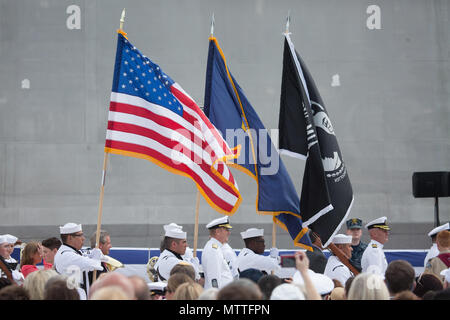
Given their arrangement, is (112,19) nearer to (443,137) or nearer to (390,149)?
(390,149)

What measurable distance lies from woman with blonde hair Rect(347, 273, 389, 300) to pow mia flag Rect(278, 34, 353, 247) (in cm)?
247

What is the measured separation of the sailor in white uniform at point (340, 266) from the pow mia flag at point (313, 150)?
0.67 meters

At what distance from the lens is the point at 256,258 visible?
6203 millimetres

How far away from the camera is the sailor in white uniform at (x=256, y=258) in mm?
6125

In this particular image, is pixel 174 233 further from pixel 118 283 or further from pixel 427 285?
pixel 118 283

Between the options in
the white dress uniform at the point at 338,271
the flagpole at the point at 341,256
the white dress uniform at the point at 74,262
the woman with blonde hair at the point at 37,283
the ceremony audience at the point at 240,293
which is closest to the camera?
the ceremony audience at the point at 240,293

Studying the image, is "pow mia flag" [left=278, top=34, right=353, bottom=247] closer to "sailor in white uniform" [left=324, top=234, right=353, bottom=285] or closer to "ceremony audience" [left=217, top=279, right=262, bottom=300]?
"sailor in white uniform" [left=324, top=234, right=353, bottom=285]

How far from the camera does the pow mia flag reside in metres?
5.95

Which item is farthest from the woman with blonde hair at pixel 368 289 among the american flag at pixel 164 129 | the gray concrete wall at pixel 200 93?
the gray concrete wall at pixel 200 93

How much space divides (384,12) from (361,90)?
1.55m

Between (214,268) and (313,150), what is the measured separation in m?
1.51

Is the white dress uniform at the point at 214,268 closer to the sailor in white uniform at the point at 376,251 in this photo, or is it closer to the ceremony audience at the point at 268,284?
the sailor in white uniform at the point at 376,251
